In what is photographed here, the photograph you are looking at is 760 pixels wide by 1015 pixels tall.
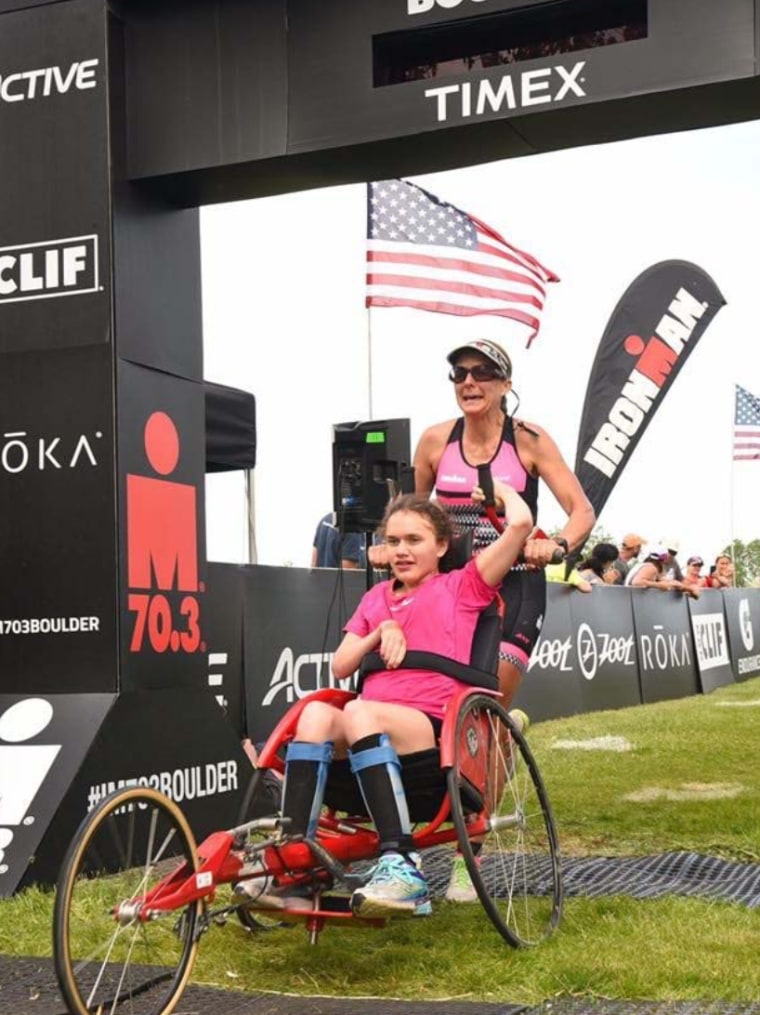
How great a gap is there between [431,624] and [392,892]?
2.98 ft

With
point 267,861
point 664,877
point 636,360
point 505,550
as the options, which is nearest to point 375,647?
point 505,550

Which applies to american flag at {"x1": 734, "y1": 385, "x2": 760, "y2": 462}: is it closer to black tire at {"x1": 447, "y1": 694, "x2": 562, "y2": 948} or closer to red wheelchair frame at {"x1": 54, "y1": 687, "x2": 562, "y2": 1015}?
black tire at {"x1": 447, "y1": 694, "x2": 562, "y2": 948}

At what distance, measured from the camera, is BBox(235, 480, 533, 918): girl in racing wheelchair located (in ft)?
12.5

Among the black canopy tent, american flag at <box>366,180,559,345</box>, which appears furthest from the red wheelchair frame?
american flag at <box>366,180,559,345</box>

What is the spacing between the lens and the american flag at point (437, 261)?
1300 centimetres

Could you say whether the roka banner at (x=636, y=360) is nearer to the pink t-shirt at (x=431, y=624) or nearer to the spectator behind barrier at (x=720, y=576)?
the spectator behind barrier at (x=720, y=576)

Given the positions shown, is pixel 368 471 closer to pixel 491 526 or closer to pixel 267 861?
pixel 491 526

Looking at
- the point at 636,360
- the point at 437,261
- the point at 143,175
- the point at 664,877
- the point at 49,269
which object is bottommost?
the point at 664,877

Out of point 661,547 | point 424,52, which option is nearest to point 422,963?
point 424,52

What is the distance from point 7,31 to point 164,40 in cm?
Result: 73

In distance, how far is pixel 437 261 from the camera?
1333 cm

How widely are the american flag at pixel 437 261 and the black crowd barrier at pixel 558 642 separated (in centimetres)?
287

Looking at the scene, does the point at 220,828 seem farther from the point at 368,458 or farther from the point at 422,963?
the point at 368,458

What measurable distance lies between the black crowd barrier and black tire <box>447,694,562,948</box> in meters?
2.39
